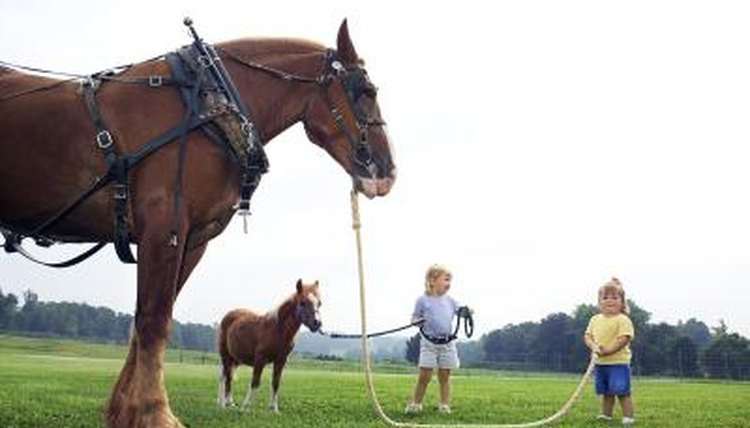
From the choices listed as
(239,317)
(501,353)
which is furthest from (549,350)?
(239,317)

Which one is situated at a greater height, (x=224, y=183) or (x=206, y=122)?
(x=206, y=122)

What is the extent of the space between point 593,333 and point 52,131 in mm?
8145

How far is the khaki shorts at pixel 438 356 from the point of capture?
11.3 meters

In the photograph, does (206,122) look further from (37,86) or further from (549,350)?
(549,350)

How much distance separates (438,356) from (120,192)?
7.94 m

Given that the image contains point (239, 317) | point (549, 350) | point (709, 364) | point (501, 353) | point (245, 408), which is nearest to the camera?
point (245, 408)

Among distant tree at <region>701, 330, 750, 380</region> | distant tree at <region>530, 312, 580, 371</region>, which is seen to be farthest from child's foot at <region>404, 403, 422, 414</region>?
distant tree at <region>530, 312, 580, 371</region>

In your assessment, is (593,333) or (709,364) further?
(709,364)

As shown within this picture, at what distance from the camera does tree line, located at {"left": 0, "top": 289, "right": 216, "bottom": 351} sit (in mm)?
128250

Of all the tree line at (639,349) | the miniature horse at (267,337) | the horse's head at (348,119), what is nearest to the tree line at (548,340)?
the tree line at (639,349)

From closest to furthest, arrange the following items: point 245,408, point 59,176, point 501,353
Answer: point 59,176 < point 245,408 < point 501,353

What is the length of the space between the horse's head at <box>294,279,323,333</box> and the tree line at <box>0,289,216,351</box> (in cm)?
11189

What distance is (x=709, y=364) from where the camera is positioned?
89500 millimetres

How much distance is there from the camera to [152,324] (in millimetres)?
4051
